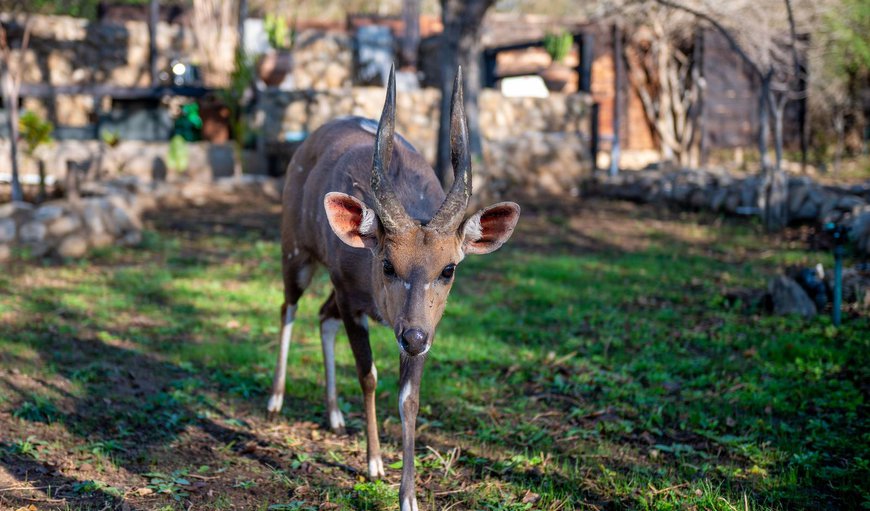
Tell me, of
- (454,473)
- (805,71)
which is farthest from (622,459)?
(805,71)

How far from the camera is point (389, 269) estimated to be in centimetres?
373

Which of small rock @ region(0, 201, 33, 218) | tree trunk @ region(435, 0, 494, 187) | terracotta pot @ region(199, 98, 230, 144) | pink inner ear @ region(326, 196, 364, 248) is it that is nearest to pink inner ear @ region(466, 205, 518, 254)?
pink inner ear @ region(326, 196, 364, 248)

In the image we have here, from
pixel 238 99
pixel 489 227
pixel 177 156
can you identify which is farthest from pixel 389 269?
pixel 238 99

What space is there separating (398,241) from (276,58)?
1267cm

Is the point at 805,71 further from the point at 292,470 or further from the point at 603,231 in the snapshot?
the point at 292,470

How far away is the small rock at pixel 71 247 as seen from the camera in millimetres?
9000

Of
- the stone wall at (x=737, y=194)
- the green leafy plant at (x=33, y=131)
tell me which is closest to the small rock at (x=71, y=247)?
the green leafy plant at (x=33, y=131)

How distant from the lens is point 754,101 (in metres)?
18.5

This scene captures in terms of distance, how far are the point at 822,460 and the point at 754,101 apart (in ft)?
51.4

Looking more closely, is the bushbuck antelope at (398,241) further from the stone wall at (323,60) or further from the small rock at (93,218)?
the stone wall at (323,60)

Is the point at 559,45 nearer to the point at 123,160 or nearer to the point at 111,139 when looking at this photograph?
the point at 123,160

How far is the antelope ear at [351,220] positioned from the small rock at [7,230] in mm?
6396

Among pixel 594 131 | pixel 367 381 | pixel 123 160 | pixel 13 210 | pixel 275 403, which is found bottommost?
pixel 275 403

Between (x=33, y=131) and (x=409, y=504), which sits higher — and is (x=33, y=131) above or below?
above
